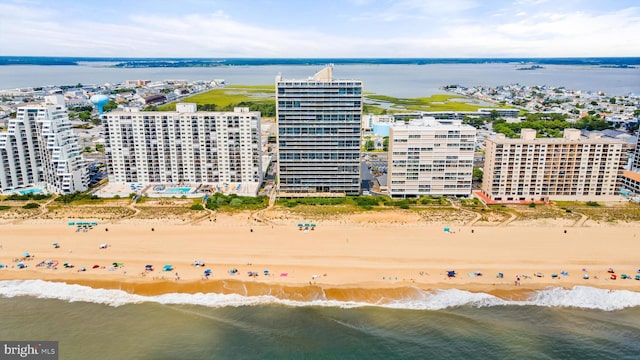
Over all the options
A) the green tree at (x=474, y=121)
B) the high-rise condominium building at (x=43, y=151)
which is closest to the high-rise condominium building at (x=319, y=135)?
the high-rise condominium building at (x=43, y=151)

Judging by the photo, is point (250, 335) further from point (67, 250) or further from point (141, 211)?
point (141, 211)

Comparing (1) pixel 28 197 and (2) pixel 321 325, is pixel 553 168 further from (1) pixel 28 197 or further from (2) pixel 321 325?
(1) pixel 28 197

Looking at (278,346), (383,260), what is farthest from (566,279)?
(278,346)

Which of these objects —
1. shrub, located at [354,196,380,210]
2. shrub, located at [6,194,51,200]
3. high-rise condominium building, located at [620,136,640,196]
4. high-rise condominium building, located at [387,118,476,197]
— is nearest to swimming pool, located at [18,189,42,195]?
→ shrub, located at [6,194,51,200]

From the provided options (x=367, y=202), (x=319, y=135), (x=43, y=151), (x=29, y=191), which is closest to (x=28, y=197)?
(x=29, y=191)

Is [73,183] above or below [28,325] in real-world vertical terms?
above
